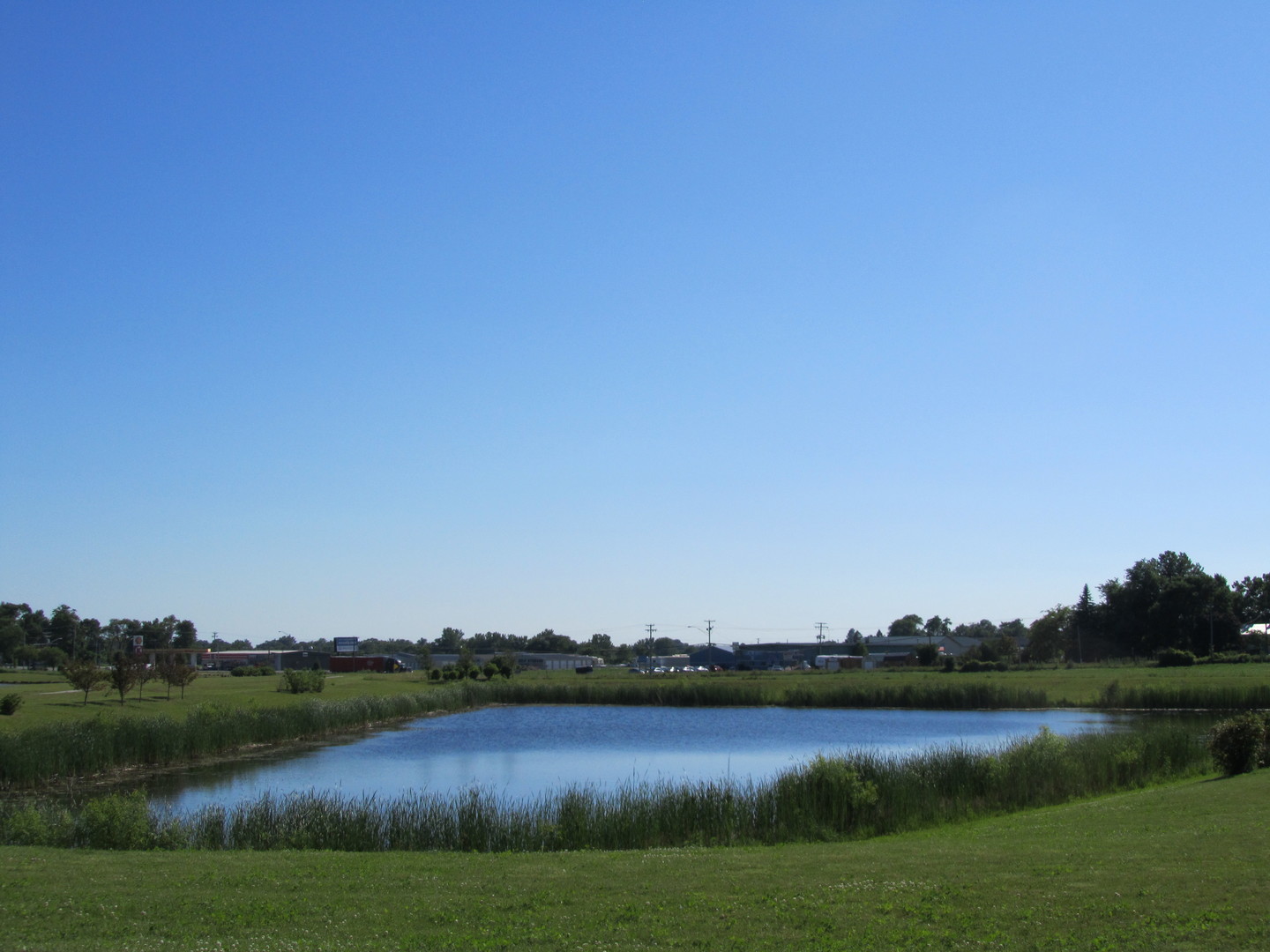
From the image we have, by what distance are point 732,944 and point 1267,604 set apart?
410 feet

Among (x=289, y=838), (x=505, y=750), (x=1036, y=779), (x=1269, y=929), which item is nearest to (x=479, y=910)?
(x=1269, y=929)

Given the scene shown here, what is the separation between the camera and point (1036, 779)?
24.3m

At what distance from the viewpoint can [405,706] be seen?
2347 inches

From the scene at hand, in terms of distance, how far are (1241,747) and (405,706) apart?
46.6 meters

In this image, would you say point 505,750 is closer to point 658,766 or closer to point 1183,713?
point 658,766

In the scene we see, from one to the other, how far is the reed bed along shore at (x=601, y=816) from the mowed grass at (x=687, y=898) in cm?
370

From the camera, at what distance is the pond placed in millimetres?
30375

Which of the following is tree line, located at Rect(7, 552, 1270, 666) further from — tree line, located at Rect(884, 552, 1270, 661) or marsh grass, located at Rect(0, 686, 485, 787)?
marsh grass, located at Rect(0, 686, 485, 787)

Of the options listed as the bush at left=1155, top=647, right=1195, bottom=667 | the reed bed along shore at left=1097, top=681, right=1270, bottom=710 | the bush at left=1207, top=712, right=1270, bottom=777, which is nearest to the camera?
the bush at left=1207, top=712, right=1270, bottom=777

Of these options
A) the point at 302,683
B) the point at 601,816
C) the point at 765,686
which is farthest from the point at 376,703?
the point at 601,816

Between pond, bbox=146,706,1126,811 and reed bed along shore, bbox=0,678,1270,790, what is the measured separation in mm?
1800

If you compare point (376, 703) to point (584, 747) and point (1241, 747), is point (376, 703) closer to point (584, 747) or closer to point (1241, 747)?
point (584, 747)

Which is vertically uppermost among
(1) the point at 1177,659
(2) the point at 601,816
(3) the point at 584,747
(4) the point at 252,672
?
(2) the point at 601,816

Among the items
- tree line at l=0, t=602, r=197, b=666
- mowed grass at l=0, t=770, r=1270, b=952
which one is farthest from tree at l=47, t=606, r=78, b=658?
mowed grass at l=0, t=770, r=1270, b=952
